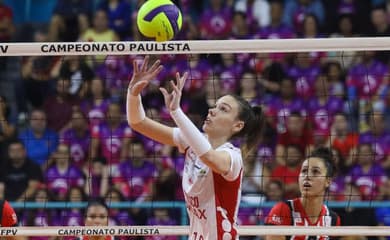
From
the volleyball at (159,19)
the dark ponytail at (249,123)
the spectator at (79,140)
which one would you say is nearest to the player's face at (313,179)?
the dark ponytail at (249,123)

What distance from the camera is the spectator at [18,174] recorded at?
12.0m

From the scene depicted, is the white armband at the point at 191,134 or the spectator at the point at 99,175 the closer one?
the white armband at the point at 191,134

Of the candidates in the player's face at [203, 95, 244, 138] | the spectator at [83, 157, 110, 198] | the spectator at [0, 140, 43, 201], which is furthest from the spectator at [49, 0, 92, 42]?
the player's face at [203, 95, 244, 138]

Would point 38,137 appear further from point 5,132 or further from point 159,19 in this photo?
point 159,19

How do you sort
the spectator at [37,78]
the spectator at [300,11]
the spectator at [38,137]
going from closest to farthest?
the spectator at [38,137] → the spectator at [37,78] → the spectator at [300,11]

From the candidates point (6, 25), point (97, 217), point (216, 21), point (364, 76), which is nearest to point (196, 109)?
point (364, 76)

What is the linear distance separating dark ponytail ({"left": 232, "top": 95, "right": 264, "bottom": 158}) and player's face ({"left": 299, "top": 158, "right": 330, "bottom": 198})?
1.26 m

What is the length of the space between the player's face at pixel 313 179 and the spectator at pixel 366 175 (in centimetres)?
364

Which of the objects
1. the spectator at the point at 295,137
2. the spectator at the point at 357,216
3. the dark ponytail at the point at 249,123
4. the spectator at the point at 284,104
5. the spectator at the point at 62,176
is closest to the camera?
the dark ponytail at the point at 249,123

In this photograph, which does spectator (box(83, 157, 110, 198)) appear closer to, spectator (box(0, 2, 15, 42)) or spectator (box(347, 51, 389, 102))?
spectator (box(347, 51, 389, 102))

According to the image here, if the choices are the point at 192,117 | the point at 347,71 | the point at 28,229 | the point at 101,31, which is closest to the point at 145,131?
the point at 28,229

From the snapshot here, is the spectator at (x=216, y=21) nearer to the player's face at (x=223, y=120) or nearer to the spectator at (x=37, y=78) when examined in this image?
the spectator at (x=37, y=78)

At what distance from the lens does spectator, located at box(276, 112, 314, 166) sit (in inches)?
467

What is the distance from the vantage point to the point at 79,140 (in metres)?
12.6
